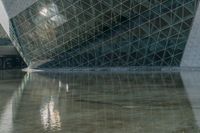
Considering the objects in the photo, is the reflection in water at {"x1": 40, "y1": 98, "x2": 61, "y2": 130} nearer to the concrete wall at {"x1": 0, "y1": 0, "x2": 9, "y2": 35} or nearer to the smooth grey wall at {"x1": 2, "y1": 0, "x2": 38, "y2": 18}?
the smooth grey wall at {"x1": 2, "y1": 0, "x2": 38, "y2": 18}

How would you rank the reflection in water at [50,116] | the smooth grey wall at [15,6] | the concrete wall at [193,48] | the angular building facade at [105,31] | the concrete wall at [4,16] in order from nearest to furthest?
the reflection in water at [50,116], the concrete wall at [193,48], the angular building facade at [105,31], the smooth grey wall at [15,6], the concrete wall at [4,16]

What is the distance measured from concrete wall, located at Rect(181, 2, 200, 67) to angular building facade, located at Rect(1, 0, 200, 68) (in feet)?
0.29

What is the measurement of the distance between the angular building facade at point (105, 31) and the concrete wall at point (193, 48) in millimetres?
89

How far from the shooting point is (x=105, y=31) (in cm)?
4100

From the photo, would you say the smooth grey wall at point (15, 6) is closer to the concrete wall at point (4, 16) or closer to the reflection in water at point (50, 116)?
the concrete wall at point (4, 16)

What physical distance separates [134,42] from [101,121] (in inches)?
1135

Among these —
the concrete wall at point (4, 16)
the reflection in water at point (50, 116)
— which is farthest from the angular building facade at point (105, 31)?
the reflection in water at point (50, 116)

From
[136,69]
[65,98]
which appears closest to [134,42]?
[136,69]

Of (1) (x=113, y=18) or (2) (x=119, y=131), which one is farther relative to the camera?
(1) (x=113, y=18)

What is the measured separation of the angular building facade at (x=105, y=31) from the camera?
38375 millimetres

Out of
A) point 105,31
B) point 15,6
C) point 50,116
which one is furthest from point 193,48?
point 50,116

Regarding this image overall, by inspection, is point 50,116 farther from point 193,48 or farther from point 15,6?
point 15,6

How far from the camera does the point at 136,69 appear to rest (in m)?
40.7

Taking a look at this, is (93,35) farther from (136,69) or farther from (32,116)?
(32,116)
